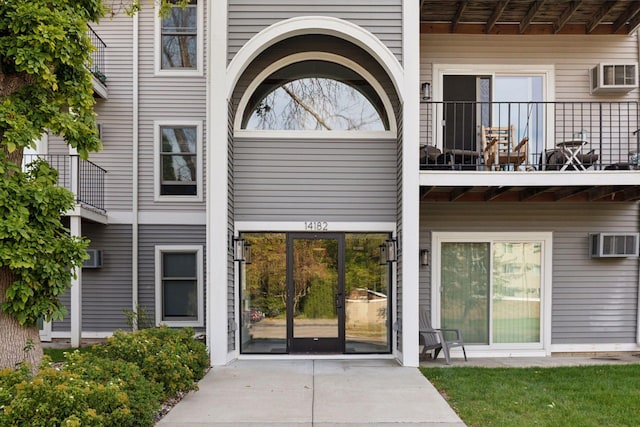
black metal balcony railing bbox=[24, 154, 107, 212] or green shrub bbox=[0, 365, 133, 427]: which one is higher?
black metal balcony railing bbox=[24, 154, 107, 212]

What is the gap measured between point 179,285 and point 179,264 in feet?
1.39

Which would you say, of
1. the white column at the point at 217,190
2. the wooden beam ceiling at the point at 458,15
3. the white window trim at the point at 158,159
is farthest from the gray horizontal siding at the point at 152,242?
the wooden beam ceiling at the point at 458,15

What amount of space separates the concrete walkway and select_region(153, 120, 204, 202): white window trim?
13.2 feet

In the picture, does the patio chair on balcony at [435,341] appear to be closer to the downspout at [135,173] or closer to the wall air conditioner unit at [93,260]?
the downspout at [135,173]

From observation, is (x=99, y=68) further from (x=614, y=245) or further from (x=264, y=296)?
(x=614, y=245)

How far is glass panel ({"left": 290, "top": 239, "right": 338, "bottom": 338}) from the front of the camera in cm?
762

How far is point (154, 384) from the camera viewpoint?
5.04 meters

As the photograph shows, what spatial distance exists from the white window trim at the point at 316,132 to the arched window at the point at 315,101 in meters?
0.06

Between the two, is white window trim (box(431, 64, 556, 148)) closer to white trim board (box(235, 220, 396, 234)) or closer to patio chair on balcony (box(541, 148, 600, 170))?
patio chair on balcony (box(541, 148, 600, 170))

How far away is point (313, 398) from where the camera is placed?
548cm

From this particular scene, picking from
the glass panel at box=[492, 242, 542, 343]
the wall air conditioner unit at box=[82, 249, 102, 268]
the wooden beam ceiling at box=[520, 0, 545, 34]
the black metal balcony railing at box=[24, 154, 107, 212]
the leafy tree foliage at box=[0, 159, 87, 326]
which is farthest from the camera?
the wall air conditioner unit at box=[82, 249, 102, 268]

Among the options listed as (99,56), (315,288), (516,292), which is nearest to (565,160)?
(516,292)

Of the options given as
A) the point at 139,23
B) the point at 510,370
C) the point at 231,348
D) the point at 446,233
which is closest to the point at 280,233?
the point at 231,348

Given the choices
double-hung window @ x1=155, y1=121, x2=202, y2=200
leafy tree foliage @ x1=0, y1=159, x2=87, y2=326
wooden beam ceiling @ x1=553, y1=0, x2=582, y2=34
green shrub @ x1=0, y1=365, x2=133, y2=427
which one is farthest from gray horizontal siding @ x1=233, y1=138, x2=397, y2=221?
green shrub @ x1=0, y1=365, x2=133, y2=427
